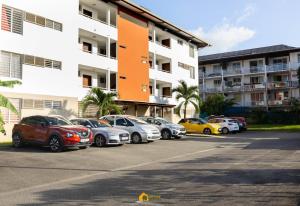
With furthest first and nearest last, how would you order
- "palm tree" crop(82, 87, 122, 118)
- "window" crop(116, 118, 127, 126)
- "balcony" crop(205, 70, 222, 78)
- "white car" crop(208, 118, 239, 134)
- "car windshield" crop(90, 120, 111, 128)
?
"balcony" crop(205, 70, 222, 78)
"white car" crop(208, 118, 239, 134)
"palm tree" crop(82, 87, 122, 118)
"window" crop(116, 118, 127, 126)
"car windshield" crop(90, 120, 111, 128)

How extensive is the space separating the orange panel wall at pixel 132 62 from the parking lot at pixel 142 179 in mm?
17831

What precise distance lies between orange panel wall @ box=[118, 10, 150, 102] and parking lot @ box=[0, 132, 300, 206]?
58.5 feet

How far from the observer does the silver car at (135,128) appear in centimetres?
2208

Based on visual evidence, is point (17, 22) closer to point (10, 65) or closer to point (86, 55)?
point (10, 65)

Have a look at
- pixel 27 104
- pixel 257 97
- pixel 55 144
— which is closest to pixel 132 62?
pixel 27 104

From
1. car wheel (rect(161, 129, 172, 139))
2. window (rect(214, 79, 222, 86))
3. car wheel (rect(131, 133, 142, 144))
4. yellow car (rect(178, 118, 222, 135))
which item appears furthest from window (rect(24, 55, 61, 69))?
window (rect(214, 79, 222, 86))

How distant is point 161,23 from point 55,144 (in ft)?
86.7

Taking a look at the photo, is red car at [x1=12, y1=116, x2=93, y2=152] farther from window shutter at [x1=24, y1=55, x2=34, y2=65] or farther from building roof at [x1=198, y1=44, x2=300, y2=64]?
building roof at [x1=198, y1=44, x2=300, y2=64]

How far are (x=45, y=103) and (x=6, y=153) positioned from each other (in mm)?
9084

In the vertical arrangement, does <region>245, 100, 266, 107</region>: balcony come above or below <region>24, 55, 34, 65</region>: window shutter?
below

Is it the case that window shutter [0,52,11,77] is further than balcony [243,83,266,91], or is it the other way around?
balcony [243,83,266,91]

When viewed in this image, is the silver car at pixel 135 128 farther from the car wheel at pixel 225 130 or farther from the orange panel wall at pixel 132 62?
the car wheel at pixel 225 130

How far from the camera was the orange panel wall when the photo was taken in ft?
111

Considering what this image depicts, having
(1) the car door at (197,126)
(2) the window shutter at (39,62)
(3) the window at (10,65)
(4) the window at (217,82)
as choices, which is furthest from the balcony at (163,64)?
(4) the window at (217,82)
